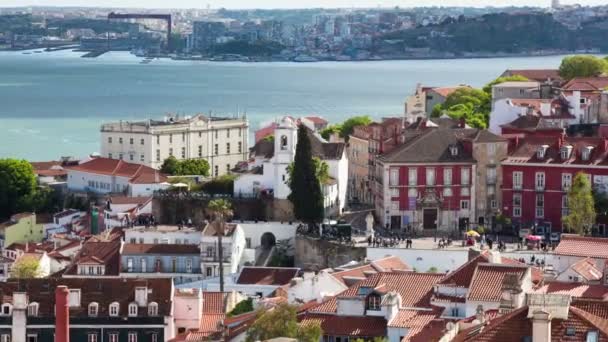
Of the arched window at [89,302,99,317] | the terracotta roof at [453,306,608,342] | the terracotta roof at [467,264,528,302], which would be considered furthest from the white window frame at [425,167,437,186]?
the terracotta roof at [453,306,608,342]

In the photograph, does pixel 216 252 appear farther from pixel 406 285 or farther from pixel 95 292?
pixel 406 285

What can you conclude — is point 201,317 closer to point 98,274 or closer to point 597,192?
point 98,274

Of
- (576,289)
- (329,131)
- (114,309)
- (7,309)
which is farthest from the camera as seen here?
(329,131)

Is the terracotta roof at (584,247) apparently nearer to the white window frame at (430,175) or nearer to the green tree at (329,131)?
the white window frame at (430,175)

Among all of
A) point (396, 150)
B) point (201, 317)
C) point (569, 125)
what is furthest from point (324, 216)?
point (201, 317)

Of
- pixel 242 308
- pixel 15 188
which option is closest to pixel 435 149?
pixel 242 308

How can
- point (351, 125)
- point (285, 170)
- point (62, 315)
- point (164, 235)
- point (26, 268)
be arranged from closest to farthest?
point (62, 315) < point (26, 268) < point (164, 235) < point (285, 170) < point (351, 125)

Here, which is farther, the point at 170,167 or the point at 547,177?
the point at 170,167

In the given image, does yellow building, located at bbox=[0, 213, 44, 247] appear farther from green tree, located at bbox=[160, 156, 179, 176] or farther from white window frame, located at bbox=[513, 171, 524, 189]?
white window frame, located at bbox=[513, 171, 524, 189]
